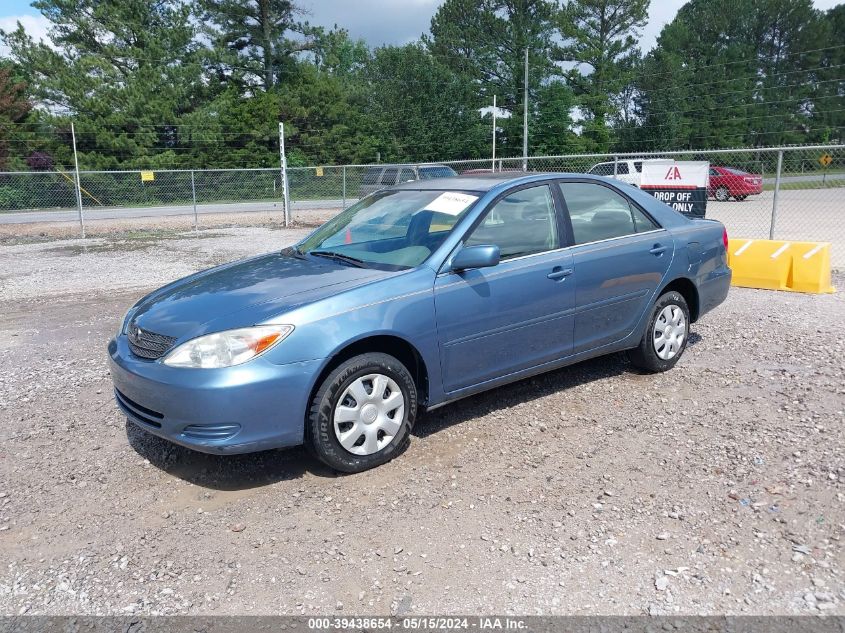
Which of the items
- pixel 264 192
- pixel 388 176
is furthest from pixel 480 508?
pixel 264 192

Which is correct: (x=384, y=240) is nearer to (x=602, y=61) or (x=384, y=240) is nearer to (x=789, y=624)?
(x=789, y=624)

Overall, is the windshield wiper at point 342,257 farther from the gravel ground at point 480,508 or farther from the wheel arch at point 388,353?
the gravel ground at point 480,508

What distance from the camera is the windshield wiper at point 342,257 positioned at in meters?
4.39

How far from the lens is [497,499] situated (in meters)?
3.62

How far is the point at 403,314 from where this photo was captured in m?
3.92

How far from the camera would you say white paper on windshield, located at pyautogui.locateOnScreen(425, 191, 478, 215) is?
455 cm

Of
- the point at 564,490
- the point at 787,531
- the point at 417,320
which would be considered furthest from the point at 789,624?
the point at 417,320

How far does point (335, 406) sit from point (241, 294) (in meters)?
0.89

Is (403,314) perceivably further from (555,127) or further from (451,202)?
(555,127)

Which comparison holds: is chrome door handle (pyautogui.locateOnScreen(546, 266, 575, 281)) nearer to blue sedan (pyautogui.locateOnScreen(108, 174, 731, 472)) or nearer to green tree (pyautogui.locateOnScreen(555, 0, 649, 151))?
blue sedan (pyautogui.locateOnScreen(108, 174, 731, 472))

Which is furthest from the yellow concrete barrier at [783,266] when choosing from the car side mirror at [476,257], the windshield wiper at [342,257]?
the windshield wiper at [342,257]

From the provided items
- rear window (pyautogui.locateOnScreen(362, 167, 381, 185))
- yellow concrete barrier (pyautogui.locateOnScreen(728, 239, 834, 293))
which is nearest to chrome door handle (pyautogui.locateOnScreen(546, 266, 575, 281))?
yellow concrete barrier (pyautogui.locateOnScreen(728, 239, 834, 293))

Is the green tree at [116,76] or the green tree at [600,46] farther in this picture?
the green tree at [600,46]

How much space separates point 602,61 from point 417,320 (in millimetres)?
53711
